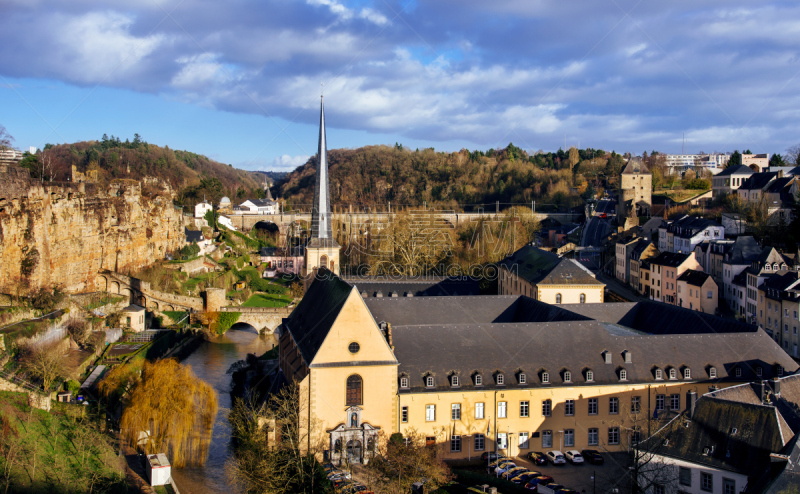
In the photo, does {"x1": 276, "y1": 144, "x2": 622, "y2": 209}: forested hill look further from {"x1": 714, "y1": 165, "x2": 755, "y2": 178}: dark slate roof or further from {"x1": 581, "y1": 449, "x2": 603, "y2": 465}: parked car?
{"x1": 581, "y1": 449, "x2": 603, "y2": 465}: parked car

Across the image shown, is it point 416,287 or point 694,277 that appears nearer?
point 416,287

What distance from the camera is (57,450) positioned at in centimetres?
2678

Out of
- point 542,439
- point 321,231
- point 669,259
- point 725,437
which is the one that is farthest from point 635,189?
point 725,437

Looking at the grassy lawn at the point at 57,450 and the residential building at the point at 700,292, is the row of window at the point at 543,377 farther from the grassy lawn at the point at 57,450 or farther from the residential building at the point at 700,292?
the residential building at the point at 700,292

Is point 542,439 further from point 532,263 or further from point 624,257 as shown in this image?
point 624,257

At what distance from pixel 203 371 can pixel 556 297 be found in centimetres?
2223

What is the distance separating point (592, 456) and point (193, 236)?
199 feet

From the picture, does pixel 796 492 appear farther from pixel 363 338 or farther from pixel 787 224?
pixel 787 224

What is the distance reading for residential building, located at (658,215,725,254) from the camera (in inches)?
2271

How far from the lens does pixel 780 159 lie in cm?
8750

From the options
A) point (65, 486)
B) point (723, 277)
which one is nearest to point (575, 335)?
point (65, 486)

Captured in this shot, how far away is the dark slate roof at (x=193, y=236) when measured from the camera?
77.0 metres

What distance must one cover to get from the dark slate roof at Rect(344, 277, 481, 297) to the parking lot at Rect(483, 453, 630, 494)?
19.1 m

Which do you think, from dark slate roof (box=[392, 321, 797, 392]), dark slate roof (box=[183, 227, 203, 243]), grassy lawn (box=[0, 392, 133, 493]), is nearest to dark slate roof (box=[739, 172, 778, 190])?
dark slate roof (box=[392, 321, 797, 392])
